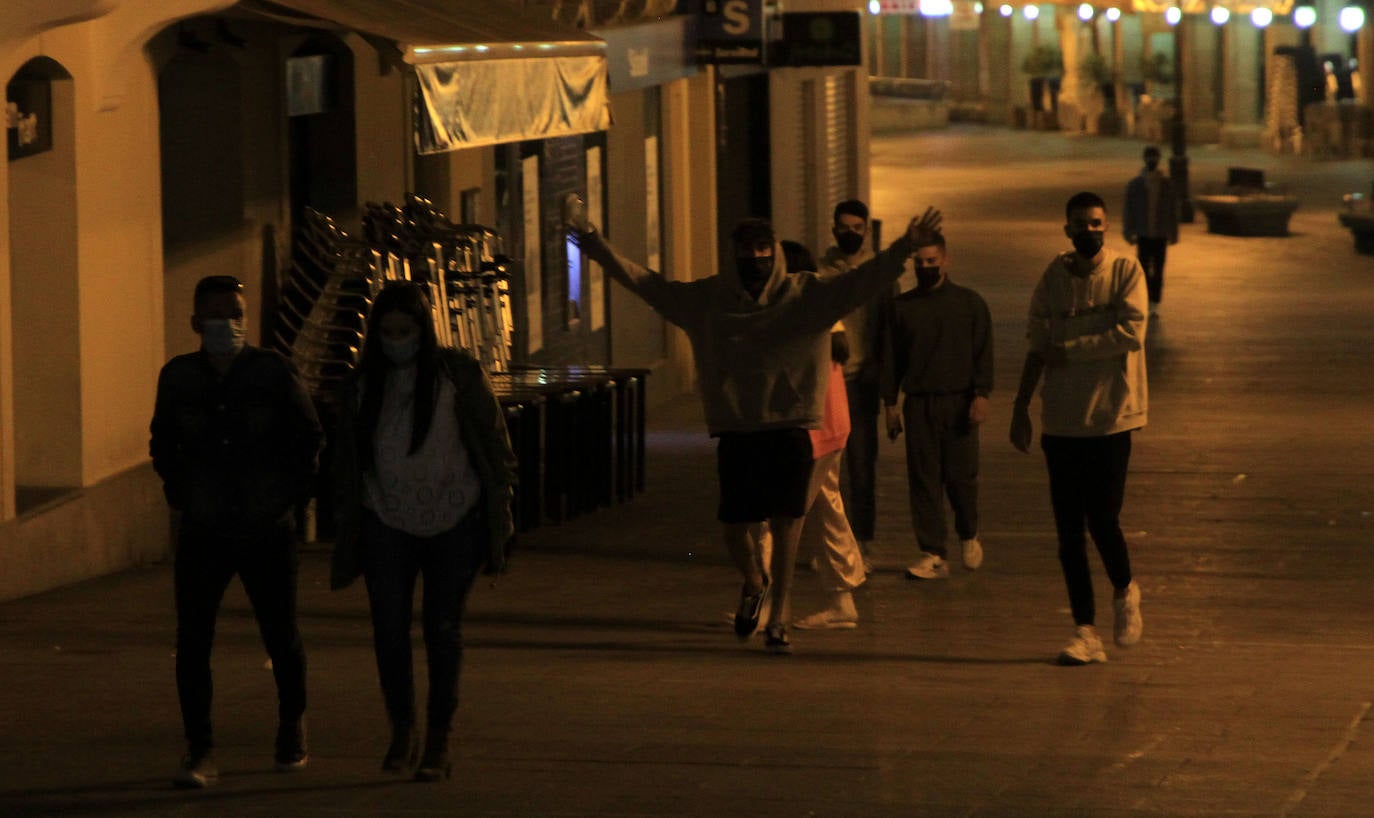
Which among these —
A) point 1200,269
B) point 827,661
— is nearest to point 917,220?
point 827,661

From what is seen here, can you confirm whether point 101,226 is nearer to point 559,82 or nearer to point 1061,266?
point 559,82

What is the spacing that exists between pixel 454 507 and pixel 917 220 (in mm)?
2599

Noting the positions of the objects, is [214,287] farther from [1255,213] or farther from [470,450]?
[1255,213]

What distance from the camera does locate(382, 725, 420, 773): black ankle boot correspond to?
7547mm

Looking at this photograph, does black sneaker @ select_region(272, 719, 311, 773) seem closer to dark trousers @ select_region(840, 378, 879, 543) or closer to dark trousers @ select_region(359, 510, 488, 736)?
dark trousers @ select_region(359, 510, 488, 736)

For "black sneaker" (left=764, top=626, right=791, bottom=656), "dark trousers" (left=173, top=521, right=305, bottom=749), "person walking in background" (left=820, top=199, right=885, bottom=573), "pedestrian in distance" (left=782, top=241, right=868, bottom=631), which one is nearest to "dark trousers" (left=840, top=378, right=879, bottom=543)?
"person walking in background" (left=820, top=199, right=885, bottom=573)

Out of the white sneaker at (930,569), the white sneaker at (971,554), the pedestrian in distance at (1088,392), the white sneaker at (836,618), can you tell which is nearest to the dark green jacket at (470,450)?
the pedestrian in distance at (1088,392)

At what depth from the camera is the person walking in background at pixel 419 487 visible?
742cm

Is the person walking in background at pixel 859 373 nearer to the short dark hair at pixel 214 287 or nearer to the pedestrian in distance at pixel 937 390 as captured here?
the pedestrian in distance at pixel 937 390

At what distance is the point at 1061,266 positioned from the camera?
959 cm

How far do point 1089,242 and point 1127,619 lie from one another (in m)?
1.44

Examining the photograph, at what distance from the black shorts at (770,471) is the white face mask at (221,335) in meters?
2.69

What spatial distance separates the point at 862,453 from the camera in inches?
460

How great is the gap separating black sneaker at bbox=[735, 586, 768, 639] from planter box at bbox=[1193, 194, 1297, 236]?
89.7 ft
